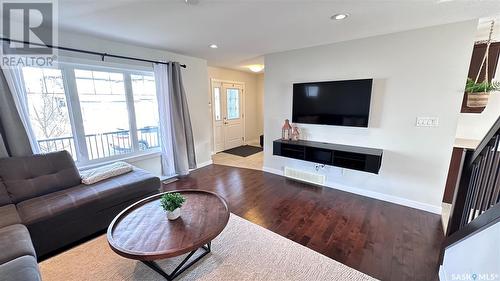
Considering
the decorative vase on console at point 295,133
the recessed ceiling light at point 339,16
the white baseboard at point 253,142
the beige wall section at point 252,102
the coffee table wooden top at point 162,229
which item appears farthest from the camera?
the white baseboard at point 253,142

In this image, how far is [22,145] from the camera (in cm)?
229

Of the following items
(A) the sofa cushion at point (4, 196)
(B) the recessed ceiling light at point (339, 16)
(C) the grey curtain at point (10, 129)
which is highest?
(B) the recessed ceiling light at point (339, 16)

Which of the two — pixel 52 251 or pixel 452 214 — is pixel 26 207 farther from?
pixel 452 214

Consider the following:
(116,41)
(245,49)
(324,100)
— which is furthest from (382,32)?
(116,41)

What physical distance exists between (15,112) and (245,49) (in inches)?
122

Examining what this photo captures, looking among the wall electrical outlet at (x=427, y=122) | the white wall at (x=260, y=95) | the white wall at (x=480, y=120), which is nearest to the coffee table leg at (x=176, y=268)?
the wall electrical outlet at (x=427, y=122)

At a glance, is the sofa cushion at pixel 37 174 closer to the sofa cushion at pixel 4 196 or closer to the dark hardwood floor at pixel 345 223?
the sofa cushion at pixel 4 196

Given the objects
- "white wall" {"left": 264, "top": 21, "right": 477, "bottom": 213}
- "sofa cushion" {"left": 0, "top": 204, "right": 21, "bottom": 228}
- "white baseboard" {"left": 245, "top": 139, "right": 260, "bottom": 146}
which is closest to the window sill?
"sofa cushion" {"left": 0, "top": 204, "right": 21, "bottom": 228}

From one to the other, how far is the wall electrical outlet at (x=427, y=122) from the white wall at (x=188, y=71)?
12.4 ft

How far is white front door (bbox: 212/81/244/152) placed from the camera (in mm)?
5602

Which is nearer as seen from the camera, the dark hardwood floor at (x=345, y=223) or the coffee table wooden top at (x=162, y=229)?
the coffee table wooden top at (x=162, y=229)

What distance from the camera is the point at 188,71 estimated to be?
4.05 m

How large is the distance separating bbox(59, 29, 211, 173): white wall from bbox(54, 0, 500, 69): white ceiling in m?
0.20

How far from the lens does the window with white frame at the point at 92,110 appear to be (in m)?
2.57
